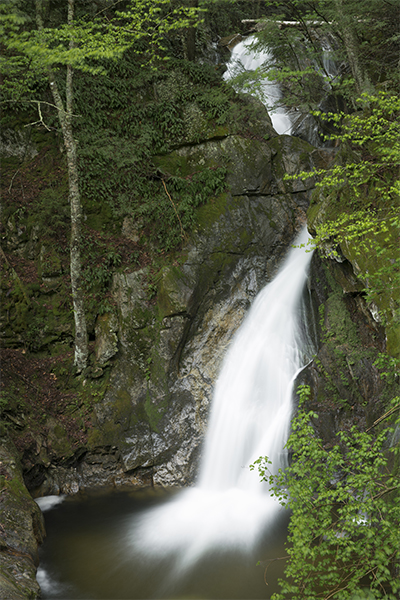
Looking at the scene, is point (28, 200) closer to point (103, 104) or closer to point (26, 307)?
point (26, 307)

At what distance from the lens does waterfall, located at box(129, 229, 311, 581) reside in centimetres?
661

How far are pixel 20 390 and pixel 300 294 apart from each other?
22.6 feet

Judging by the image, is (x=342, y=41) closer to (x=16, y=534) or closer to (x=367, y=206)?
(x=367, y=206)

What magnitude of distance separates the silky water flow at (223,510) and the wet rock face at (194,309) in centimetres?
47

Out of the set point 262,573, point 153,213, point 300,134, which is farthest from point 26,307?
point 300,134

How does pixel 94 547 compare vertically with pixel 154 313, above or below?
below

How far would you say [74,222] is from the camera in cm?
882

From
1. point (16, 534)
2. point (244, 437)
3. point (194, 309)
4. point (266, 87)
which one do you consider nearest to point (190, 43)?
point (266, 87)

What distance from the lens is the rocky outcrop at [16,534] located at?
4.85 meters

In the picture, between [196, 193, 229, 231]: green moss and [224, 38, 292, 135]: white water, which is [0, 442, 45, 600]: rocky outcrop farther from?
[224, 38, 292, 135]: white water

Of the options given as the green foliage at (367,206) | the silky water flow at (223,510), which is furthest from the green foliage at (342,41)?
the silky water flow at (223,510)

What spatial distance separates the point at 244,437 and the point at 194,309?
3.22 metres

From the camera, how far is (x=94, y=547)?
642cm

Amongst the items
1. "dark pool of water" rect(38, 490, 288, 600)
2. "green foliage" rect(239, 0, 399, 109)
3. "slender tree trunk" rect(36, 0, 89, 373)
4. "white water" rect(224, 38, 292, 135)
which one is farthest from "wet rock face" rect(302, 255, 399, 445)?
"white water" rect(224, 38, 292, 135)
